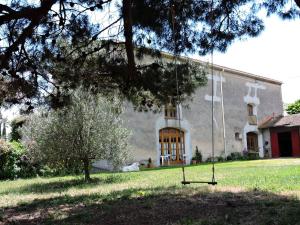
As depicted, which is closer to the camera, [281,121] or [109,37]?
[109,37]

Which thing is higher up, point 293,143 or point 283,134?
point 283,134

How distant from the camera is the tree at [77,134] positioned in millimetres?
11359

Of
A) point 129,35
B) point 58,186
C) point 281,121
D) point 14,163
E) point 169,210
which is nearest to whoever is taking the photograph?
point 169,210

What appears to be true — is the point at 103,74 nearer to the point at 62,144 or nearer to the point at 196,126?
the point at 62,144

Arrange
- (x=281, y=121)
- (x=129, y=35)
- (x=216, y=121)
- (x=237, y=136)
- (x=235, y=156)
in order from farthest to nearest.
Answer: (x=281, y=121)
(x=237, y=136)
(x=235, y=156)
(x=216, y=121)
(x=129, y=35)

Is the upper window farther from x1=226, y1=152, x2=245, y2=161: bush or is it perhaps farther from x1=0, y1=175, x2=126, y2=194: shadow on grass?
x1=0, y1=175, x2=126, y2=194: shadow on grass

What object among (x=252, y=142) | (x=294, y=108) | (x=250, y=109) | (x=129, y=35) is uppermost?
(x=294, y=108)

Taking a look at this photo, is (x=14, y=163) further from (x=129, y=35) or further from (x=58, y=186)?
(x=129, y=35)

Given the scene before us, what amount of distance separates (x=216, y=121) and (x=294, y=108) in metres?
17.0

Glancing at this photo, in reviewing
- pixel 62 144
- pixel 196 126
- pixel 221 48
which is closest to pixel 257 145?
pixel 196 126

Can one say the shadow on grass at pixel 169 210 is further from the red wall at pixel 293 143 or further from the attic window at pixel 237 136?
the red wall at pixel 293 143

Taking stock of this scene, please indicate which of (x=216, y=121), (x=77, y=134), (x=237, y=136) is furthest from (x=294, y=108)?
(x=77, y=134)

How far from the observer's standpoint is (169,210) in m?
5.55

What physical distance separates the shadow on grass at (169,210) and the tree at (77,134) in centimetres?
396
